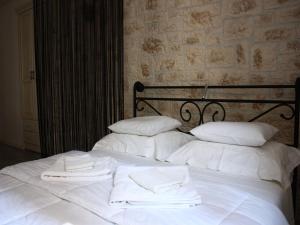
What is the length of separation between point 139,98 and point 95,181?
1.47 meters

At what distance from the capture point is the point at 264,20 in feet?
6.68

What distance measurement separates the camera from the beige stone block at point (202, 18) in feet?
7.41

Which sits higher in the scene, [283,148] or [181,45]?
[181,45]

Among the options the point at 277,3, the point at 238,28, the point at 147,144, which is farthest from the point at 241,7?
the point at 147,144

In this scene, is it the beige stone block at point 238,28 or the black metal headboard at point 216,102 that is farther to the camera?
the beige stone block at point 238,28

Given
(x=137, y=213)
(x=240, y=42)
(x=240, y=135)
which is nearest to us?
(x=137, y=213)

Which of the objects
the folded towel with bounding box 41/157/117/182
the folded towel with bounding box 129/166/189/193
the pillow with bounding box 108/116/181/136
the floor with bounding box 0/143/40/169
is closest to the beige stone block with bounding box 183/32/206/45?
the pillow with bounding box 108/116/181/136

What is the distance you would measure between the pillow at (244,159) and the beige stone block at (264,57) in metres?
0.62

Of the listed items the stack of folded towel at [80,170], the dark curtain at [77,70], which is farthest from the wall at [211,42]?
the stack of folded towel at [80,170]

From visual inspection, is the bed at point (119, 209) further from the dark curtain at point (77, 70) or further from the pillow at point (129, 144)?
the dark curtain at point (77, 70)

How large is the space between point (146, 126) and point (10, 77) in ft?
12.1

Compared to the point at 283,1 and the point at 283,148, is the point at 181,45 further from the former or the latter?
the point at 283,148

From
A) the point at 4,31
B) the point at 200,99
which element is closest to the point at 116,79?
the point at 200,99

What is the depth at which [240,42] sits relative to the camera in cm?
215
